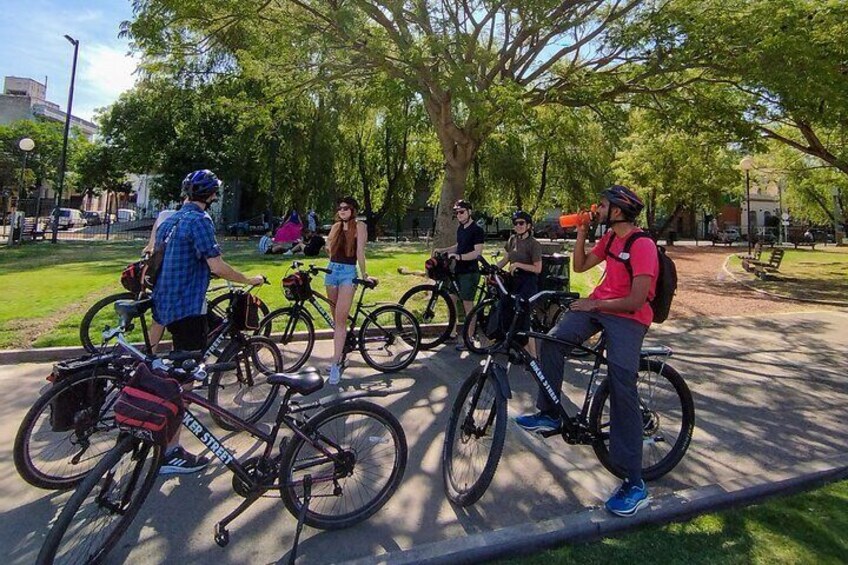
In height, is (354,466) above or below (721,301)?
below

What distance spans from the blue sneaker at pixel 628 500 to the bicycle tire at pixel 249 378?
265 centimetres

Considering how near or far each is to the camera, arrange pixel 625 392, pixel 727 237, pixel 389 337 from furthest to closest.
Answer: pixel 727 237 < pixel 389 337 < pixel 625 392

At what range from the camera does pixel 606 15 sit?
1109cm

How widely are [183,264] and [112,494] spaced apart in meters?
1.60

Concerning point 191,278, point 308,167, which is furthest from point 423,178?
point 191,278

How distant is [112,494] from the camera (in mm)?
2840

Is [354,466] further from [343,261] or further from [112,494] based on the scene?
[343,261]

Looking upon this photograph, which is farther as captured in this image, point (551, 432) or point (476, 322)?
point (476, 322)

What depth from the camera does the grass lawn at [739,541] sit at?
2922mm

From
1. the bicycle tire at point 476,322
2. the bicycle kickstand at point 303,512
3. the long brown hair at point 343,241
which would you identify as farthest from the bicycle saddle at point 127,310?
the bicycle tire at point 476,322

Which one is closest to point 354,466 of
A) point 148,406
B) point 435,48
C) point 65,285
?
point 148,406

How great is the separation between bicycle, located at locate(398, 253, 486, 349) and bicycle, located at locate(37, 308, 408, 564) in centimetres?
377

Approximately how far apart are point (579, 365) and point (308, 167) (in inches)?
975

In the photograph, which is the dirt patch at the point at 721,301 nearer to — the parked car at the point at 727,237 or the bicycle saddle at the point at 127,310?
the bicycle saddle at the point at 127,310
